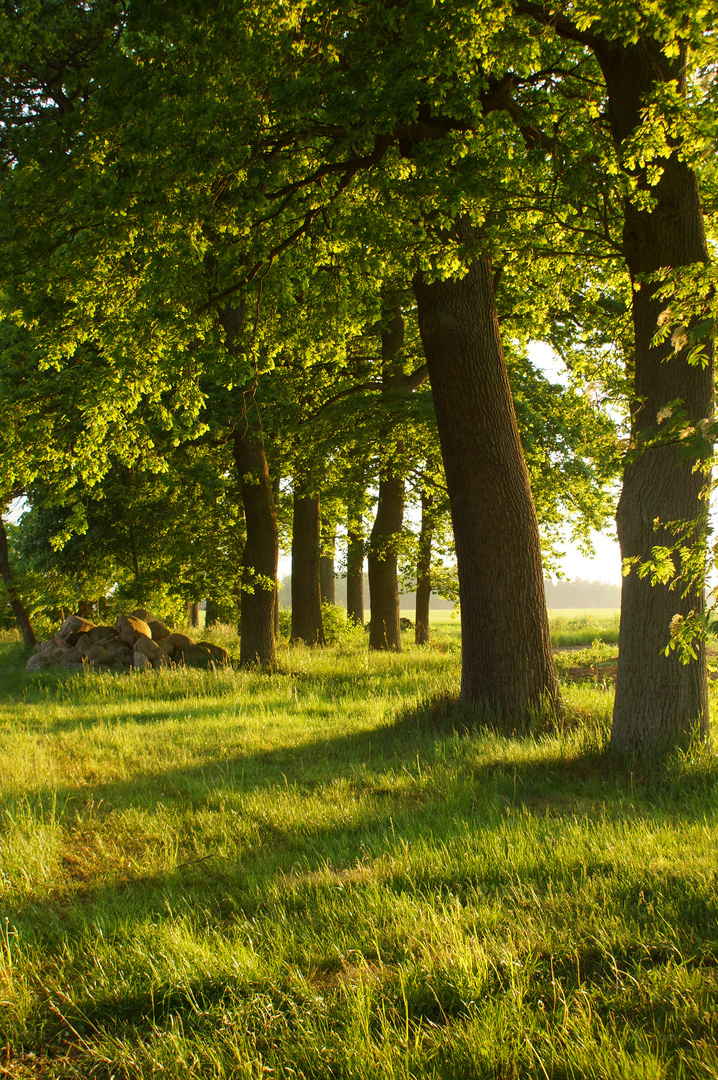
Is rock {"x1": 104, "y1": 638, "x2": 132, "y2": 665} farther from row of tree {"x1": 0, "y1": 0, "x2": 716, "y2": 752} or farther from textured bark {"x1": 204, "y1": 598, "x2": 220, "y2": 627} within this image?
Answer: textured bark {"x1": 204, "y1": 598, "x2": 220, "y2": 627}

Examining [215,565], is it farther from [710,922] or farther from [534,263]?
[710,922]

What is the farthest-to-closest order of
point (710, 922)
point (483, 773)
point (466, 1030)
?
1. point (483, 773)
2. point (710, 922)
3. point (466, 1030)

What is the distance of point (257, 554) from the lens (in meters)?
14.8

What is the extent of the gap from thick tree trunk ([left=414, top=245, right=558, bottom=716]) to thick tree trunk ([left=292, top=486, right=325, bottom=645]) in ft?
32.1

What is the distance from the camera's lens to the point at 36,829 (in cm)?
556

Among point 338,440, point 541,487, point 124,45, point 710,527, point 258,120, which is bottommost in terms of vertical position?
point 710,527

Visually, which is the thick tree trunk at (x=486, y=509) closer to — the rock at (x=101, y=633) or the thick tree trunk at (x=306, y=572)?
the thick tree trunk at (x=306, y=572)

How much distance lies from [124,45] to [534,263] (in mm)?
5096

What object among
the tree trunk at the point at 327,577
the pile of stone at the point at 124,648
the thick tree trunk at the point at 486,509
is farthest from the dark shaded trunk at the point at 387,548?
the tree trunk at the point at 327,577

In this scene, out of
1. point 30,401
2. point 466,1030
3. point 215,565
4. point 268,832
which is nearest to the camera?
point 466,1030

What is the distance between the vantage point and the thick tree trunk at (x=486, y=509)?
8.13m

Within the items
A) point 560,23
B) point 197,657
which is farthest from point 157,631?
point 560,23

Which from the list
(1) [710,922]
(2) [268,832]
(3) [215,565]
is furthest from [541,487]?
(1) [710,922]

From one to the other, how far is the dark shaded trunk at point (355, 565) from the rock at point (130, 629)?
22.5ft
